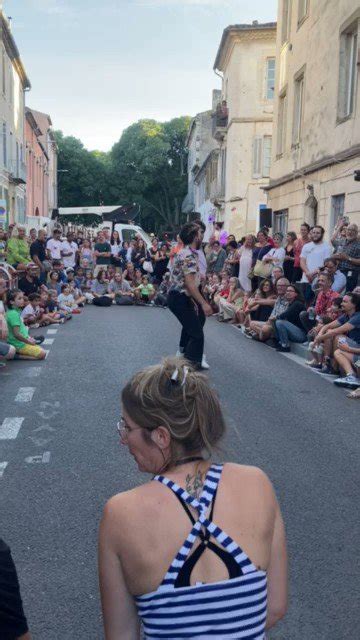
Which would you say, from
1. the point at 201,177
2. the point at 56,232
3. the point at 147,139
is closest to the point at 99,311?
the point at 56,232

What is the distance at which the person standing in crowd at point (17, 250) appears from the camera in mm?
19047

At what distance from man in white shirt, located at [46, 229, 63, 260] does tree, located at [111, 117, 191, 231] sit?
173 ft

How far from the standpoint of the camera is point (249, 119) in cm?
3744

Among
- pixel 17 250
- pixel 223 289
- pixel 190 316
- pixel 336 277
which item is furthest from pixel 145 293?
pixel 190 316

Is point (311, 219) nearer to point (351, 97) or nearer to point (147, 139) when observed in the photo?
point (351, 97)

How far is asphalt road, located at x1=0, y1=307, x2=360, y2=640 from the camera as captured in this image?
3533mm

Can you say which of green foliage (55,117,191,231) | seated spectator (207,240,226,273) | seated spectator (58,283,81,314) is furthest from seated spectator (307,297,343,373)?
green foliage (55,117,191,231)

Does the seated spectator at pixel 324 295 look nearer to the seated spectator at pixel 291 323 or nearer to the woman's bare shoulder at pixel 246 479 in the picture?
the seated spectator at pixel 291 323

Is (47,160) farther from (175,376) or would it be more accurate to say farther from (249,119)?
(175,376)

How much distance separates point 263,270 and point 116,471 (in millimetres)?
10692

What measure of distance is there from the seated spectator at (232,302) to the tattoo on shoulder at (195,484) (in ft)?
49.1

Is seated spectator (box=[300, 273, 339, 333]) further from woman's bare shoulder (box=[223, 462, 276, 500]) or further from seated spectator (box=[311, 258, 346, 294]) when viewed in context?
woman's bare shoulder (box=[223, 462, 276, 500])

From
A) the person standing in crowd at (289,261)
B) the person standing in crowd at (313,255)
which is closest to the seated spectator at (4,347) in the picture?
the person standing in crowd at (313,255)

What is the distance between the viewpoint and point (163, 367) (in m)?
1.85
